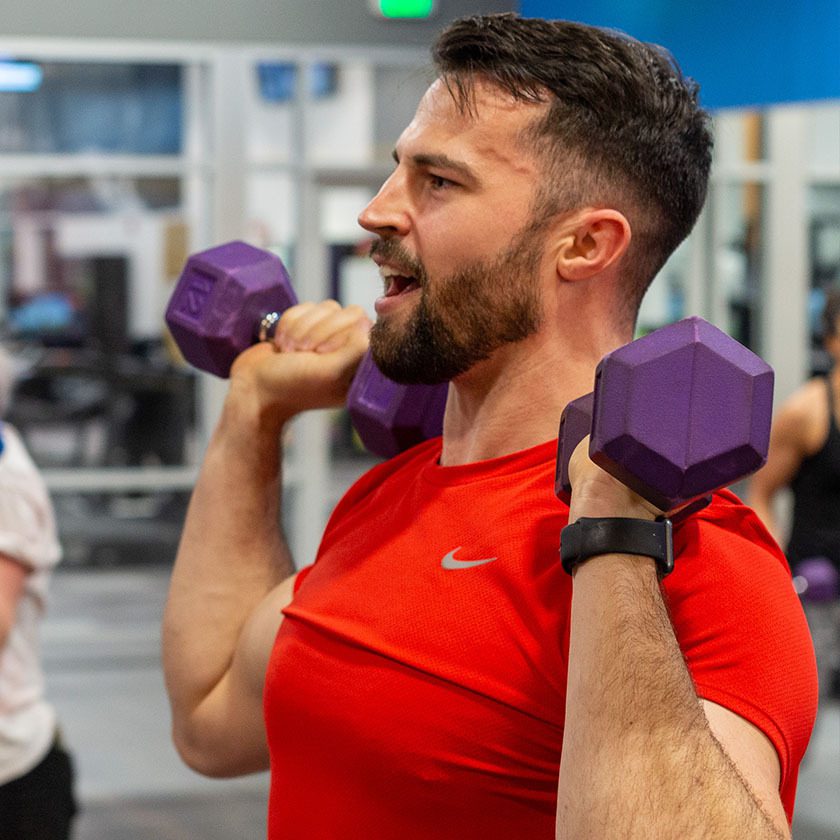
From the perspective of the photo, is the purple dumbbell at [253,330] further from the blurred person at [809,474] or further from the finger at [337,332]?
the blurred person at [809,474]

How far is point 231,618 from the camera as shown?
1.70m

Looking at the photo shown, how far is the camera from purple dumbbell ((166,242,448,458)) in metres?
1.64

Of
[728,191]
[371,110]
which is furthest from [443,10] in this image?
[728,191]

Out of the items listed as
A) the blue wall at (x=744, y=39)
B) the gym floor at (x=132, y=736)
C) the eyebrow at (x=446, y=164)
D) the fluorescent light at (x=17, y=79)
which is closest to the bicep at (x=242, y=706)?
the eyebrow at (x=446, y=164)

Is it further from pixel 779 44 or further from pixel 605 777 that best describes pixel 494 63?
pixel 779 44

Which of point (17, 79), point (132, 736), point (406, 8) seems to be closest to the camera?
point (132, 736)

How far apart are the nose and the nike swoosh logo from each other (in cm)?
33

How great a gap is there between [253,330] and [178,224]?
5.07m

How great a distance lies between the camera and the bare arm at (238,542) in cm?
169

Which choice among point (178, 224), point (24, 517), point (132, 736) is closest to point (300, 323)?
point (24, 517)

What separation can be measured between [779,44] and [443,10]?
145 inches

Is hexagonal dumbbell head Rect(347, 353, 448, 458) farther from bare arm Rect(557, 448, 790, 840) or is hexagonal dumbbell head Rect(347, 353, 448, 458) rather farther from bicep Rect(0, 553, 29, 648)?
bicep Rect(0, 553, 29, 648)

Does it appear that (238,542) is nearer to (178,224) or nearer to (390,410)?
(390,410)

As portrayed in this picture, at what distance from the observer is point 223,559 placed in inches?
67.5
